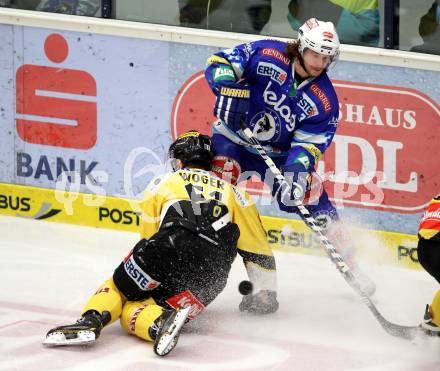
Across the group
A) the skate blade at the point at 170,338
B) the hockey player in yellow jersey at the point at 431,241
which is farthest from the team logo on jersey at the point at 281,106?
the skate blade at the point at 170,338

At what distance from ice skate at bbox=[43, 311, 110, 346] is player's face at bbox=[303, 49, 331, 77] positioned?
1.40m

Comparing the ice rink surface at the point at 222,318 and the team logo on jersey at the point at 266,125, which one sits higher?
the team logo on jersey at the point at 266,125

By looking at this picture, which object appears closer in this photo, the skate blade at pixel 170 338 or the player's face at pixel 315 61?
the skate blade at pixel 170 338

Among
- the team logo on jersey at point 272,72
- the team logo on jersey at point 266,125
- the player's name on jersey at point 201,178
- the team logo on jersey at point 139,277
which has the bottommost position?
the team logo on jersey at point 139,277

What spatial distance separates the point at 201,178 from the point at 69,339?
2.76 ft

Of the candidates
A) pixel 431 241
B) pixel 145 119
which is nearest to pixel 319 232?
pixel 431 241

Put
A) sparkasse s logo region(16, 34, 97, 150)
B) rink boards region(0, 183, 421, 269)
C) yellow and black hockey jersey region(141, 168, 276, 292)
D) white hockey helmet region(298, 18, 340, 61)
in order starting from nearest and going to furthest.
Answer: yellow and black hockey jersey region(141, 168, 276, 292)
white hockey helmet region(298, 18, 340, 61)
rink boards region(0, 183, 421, 269)
sparkasse s logo region(16, 34, 97, 150)

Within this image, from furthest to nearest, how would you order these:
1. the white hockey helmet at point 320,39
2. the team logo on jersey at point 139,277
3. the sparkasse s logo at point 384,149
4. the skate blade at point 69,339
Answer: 1. the sparkasse s logo at point 384,149
2. the white hockey helmet at point 320,39
3. the team logo on jersey at point 139,277
4. the skate blade at point 69,339

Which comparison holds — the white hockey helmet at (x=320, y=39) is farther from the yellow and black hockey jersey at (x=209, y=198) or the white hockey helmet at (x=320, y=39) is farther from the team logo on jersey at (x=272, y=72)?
the yellow and black hockey jersey at (x=209, y=198)

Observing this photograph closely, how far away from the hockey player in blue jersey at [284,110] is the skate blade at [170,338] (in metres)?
0.94

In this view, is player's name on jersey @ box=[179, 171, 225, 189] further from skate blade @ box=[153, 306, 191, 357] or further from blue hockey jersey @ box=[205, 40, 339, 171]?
skate blade @ box=[153, 306, 191, 357]

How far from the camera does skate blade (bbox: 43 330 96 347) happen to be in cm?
444

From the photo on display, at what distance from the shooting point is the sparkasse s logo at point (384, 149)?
565 cm

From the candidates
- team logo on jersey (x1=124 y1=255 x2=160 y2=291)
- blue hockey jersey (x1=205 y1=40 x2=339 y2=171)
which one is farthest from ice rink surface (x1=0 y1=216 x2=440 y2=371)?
blue hockey jersey (x1=205 y1=40 x2=339 y2=171)
